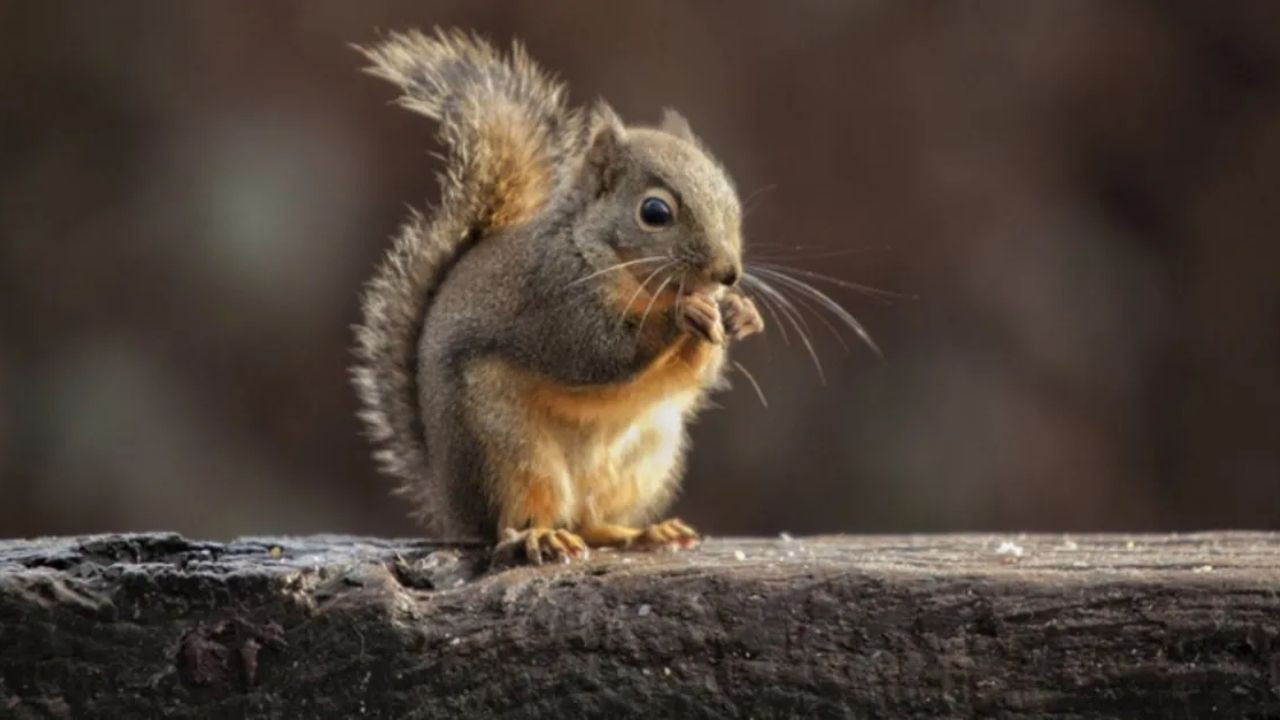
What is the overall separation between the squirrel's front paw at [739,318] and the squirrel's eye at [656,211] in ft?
0.33

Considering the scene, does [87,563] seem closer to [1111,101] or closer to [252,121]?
[252,121]

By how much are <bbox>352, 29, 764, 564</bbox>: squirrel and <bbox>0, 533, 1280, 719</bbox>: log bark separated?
238 millimetres

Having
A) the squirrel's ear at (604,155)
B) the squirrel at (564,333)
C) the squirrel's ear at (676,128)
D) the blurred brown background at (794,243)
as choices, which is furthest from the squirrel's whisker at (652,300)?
the blurred brown background at (794,243)

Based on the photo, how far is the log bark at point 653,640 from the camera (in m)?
1.51

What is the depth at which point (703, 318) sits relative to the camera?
1920 mm

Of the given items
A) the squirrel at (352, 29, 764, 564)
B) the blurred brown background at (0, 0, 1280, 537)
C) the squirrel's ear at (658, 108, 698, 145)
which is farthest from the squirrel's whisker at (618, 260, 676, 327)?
the blurred brown background at (0, 0, 1280, 537)

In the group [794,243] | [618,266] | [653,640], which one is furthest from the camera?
[794,243]

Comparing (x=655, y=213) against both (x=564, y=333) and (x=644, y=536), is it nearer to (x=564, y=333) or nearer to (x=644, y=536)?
(x=564, y=333)

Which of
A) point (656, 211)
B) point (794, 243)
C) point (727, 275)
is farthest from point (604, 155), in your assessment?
point (794, 243)

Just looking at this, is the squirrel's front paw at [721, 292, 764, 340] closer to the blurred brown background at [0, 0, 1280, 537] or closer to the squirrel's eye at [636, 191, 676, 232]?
the squirrel's eye at [636, 191, 676, 232]

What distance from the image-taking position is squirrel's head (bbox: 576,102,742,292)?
193 cm

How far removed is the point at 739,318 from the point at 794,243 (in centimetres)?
143

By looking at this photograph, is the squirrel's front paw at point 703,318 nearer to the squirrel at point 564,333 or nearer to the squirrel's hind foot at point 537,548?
the squirrel at point 564,333

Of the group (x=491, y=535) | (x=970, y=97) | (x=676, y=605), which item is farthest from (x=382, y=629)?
(x=970, y=97)
